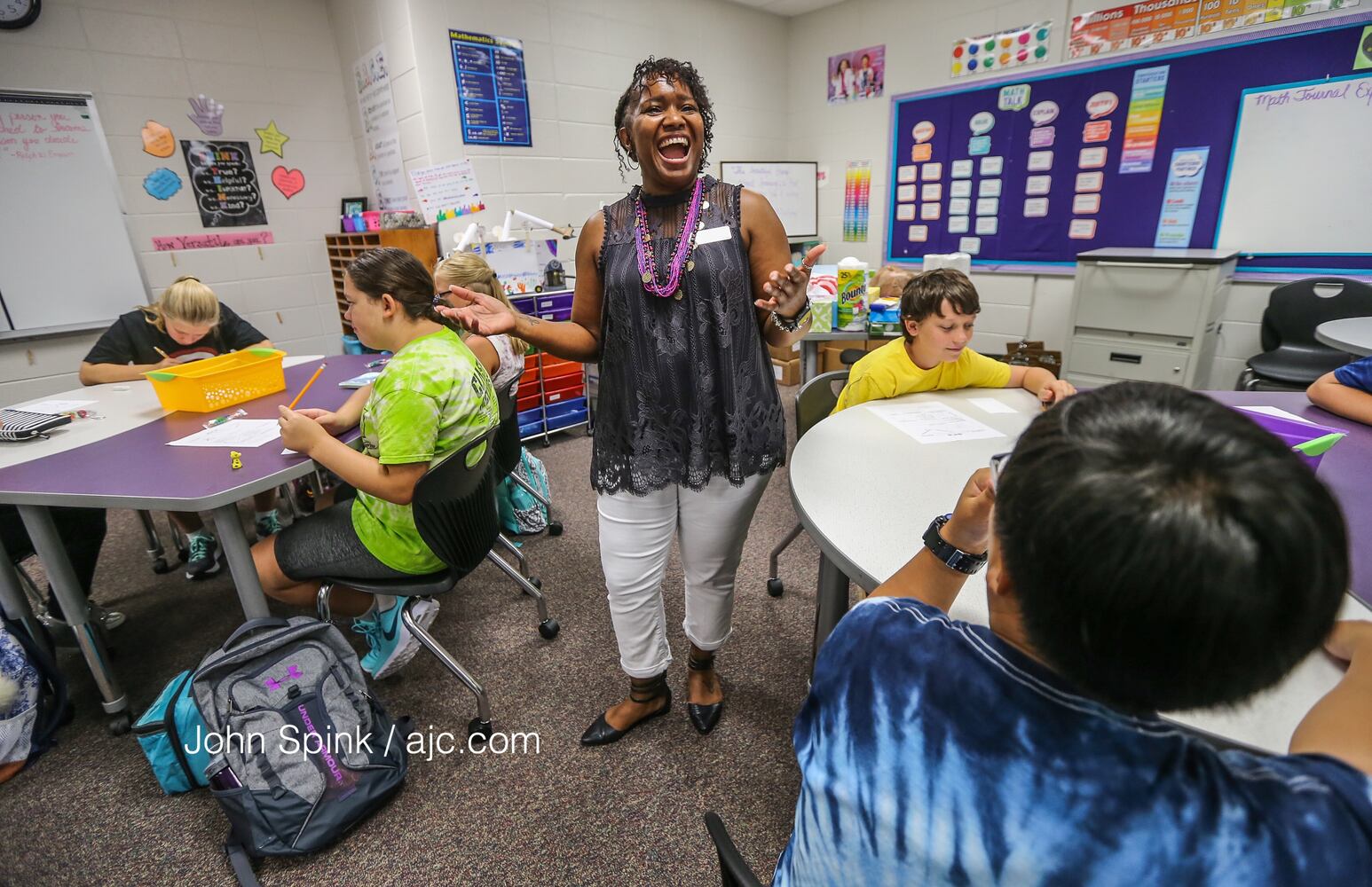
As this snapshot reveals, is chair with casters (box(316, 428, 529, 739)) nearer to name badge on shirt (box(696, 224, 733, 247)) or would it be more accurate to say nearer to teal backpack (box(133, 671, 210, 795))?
teal backpack (box(133, 671, 210, 795))

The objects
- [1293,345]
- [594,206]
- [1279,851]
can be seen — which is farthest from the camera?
[594,206]

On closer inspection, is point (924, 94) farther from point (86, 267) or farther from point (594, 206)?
point (86, 267)

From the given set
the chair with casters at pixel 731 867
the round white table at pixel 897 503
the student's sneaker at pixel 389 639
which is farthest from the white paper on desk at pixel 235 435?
the chair with casters at pixel 731 867

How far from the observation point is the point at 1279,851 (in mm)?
390

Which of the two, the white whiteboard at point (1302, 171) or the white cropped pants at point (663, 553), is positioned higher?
the white whiteboard at point (1302, 171)

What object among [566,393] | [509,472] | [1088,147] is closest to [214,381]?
[509,472]

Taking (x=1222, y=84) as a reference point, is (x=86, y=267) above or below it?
below

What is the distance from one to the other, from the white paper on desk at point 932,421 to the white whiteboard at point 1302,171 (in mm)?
2931

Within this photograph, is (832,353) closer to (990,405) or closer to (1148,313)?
(1148,313)

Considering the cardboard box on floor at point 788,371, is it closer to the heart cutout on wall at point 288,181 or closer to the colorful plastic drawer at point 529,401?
the colorful plastic drawer at point 529,401

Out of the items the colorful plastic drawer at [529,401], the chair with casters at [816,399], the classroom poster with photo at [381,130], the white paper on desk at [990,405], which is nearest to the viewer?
the white paper on desk at [990,405]

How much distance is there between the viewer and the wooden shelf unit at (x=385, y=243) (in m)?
3.40

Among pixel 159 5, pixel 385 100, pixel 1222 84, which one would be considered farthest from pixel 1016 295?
pixel 159 5

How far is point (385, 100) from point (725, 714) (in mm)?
3687
